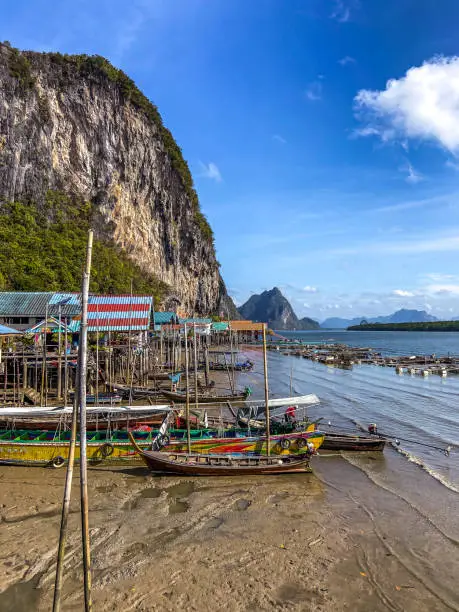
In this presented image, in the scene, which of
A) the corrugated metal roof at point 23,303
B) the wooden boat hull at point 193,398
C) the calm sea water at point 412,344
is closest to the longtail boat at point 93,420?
the wooden boat hull at point 193,398

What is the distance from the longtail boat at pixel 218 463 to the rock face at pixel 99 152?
4974 centimetres

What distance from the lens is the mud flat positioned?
8.64m

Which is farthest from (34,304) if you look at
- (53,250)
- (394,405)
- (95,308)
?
(394,405)

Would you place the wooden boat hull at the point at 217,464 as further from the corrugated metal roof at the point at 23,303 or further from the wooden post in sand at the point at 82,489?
the corrugated metal roof at the point at 23,303

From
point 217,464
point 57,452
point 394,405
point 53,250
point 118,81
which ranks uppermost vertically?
point 118,81

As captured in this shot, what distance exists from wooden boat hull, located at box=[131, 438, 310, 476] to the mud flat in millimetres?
357

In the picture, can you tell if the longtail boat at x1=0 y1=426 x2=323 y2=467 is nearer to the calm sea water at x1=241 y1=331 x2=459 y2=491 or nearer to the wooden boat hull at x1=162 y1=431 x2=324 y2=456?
the wooden boat hull at x1=162 y1=431 x2=324 y2=456

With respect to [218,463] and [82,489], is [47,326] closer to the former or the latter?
[218,463]

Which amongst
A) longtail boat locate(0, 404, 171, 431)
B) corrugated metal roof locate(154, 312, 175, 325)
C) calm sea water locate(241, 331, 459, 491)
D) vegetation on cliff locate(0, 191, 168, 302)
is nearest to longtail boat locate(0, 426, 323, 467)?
longtail boat locate(0, 404, 171, 431)

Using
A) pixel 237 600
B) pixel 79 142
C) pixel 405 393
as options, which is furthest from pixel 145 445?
pixel 79 142

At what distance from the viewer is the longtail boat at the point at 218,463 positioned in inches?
602

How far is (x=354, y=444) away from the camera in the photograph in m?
19.3

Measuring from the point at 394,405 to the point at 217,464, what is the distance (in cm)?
2138

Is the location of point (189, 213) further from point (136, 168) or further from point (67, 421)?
point (67, 421)
